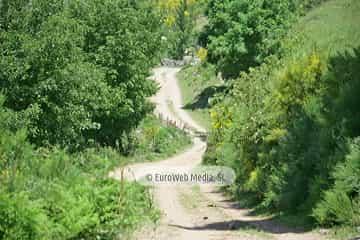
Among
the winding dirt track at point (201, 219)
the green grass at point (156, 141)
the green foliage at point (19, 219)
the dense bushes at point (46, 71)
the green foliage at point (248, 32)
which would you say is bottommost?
the winding dirt track at point (201, 219)

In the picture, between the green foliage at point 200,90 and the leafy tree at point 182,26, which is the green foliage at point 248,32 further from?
the leafy tree at point 182,26

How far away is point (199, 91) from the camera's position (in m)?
76.0

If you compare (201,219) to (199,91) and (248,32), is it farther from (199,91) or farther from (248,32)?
(199,91)

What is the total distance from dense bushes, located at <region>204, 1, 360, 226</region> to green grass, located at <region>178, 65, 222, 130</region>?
117ft

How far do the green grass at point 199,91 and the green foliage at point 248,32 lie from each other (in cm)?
790

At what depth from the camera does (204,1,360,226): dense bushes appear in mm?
16219

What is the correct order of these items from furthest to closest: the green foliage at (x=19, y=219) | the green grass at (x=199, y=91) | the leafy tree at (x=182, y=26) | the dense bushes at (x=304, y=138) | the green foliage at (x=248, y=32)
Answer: the leafy tree at (x=182, y=26) < the green grass at (x=199, y=91) < the green foliage at (x=248, y=32) < the dense bushes at (x=304, y=138) < the green foliage at (x=19, y=219)

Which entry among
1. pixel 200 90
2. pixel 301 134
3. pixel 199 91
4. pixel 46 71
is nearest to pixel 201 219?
pixel 301 134

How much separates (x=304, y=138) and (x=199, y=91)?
184 ft

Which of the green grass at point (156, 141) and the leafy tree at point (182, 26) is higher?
the leafy tree at point (182, 26)

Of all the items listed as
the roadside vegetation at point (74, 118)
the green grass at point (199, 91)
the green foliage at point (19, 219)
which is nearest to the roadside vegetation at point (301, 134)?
the roadside vegetation at point (74, 118)

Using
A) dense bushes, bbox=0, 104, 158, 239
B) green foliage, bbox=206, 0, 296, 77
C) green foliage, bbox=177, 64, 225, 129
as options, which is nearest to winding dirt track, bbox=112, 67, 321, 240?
dense bushes, bbox=0, 104, 158, 239

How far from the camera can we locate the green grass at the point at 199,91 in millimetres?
67438

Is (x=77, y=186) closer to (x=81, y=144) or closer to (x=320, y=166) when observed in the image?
(x=320, y=166)
